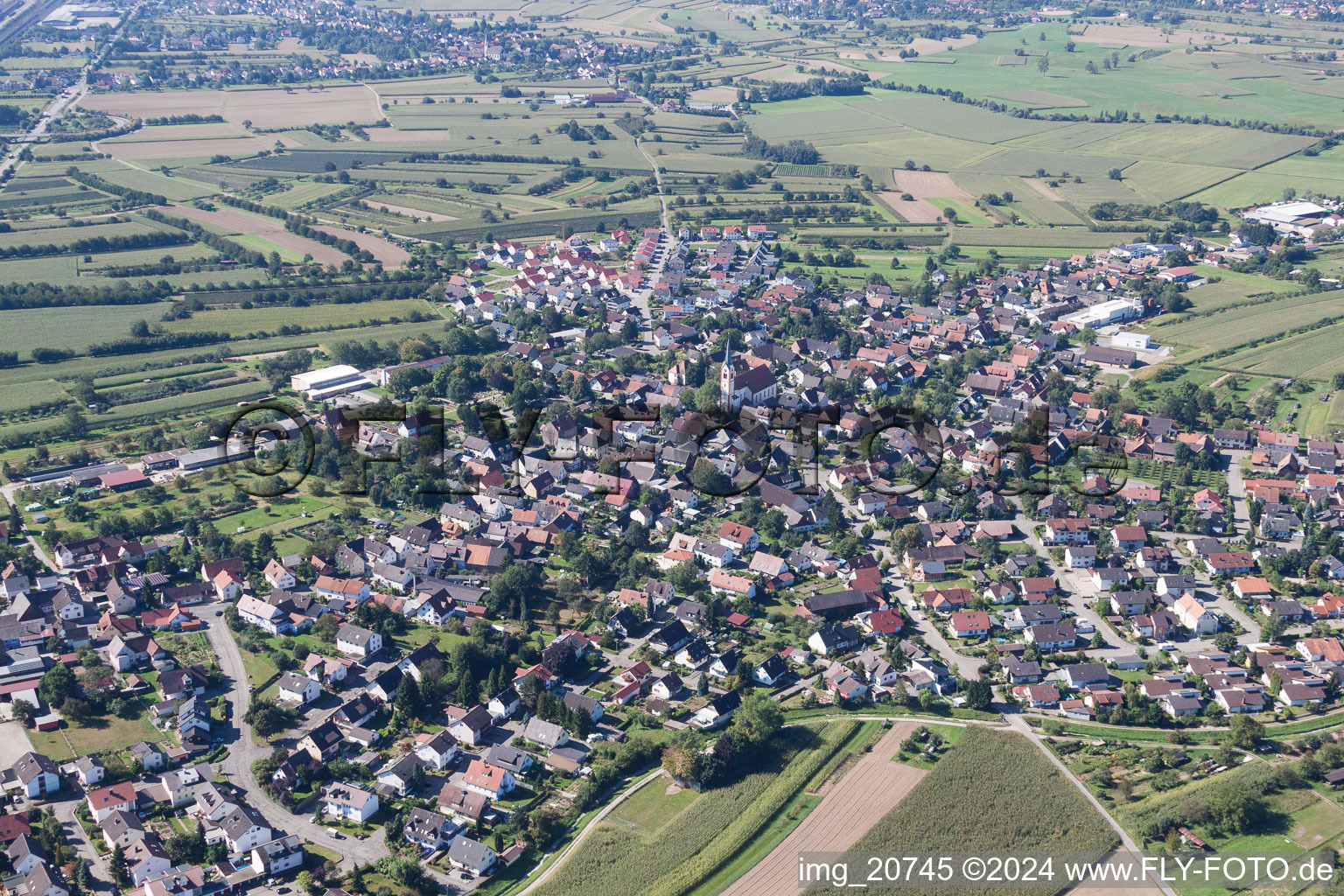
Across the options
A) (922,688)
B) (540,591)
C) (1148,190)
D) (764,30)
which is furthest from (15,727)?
(764,30)

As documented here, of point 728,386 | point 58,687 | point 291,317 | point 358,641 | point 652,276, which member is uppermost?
point 652,276

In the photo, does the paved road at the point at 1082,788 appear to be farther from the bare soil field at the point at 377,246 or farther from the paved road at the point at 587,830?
the bare soil field at the point at 377,246

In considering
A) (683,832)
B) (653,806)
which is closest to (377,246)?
(653,806)

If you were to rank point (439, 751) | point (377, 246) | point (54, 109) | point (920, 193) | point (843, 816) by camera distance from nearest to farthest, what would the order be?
point (843, 816)
point (439, 751)
point (377, 246)
point (920, 193)
point (54, 109)

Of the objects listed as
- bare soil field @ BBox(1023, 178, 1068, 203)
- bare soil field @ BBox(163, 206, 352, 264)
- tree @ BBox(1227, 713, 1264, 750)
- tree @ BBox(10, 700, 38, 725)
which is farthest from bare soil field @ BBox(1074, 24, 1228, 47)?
tree @ BBox(10, 700, 38, 725)

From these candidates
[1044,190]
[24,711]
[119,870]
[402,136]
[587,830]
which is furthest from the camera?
[402,136]

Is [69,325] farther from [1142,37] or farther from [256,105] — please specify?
[1142,37]

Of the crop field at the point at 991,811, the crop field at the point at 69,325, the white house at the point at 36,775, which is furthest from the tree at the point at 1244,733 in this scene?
the crop field at the point at 69,325

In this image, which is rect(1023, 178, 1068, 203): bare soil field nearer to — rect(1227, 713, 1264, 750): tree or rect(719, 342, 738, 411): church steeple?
rect(719, 342, 738, 411): church steeple
